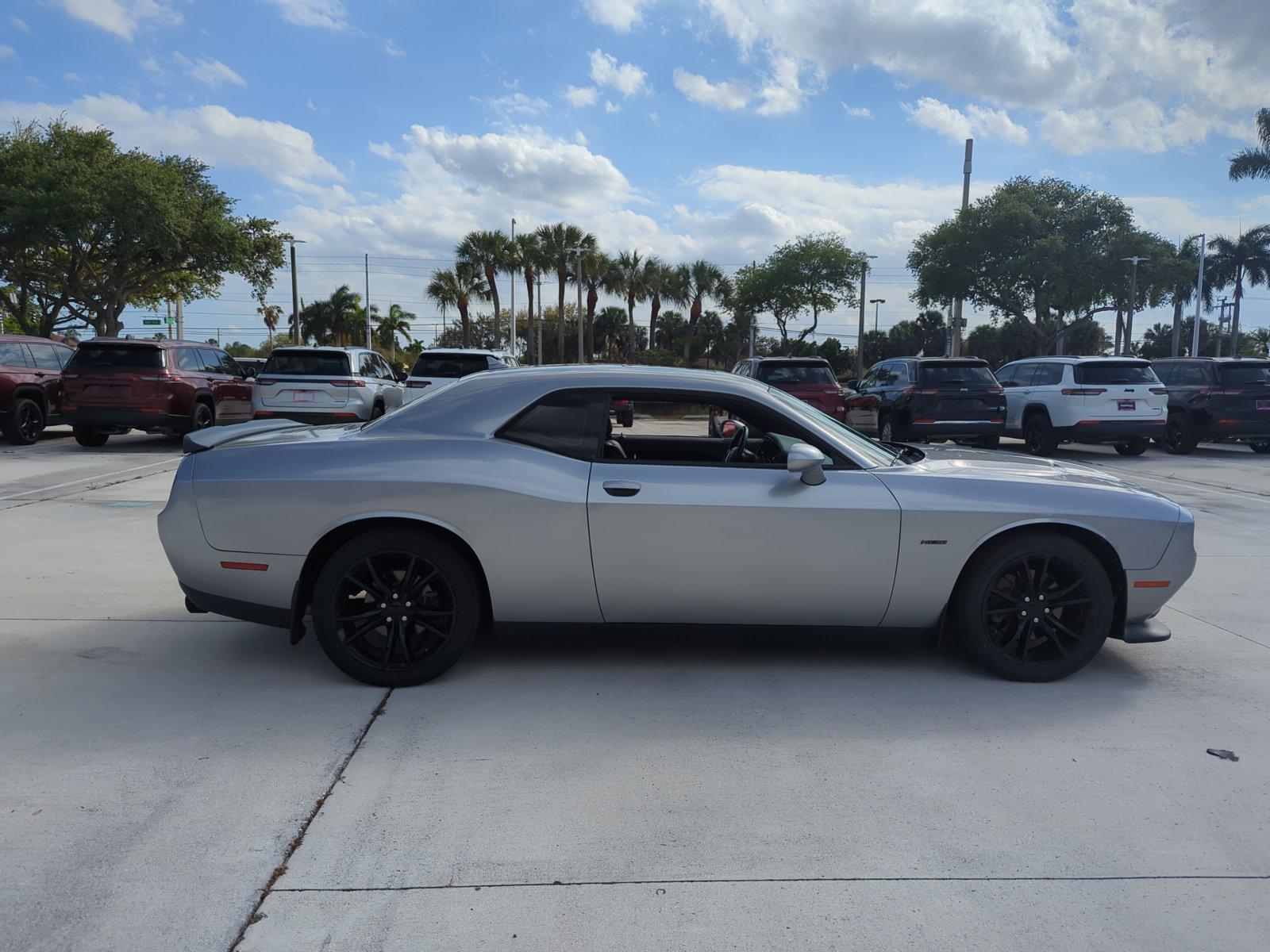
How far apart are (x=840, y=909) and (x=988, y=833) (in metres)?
0.71

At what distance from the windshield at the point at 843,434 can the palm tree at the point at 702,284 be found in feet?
159

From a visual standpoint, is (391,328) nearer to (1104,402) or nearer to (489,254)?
(489,254)

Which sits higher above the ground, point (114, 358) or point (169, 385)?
point (114, 358)

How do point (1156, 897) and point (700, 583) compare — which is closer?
point (1156, 897)

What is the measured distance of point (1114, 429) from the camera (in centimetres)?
1522

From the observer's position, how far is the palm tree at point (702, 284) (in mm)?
53469

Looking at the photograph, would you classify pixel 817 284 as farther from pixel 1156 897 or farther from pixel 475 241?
pixel 1156 897

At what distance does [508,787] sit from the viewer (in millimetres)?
3373

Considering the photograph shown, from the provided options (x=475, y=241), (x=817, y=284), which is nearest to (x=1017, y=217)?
(x=817, y=284)

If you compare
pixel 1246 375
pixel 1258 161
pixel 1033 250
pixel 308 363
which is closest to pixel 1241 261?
pixel 1258 161

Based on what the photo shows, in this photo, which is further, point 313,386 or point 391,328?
point 391,328

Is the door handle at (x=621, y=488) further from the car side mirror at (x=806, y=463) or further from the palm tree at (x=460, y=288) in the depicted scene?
the palm tree at (x=460, y=288)

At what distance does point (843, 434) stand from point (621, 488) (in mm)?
1213

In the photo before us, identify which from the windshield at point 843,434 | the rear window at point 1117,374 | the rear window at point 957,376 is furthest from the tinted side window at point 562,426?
the rear window at point 1117,374
